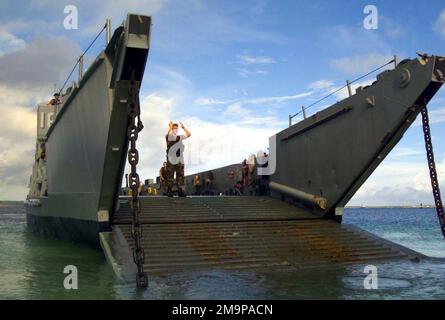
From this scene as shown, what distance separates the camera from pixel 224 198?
14.4 metres

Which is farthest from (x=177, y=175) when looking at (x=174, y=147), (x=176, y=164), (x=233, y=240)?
(x=233, y=240)

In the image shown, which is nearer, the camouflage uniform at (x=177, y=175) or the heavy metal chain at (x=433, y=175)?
the heavy metal chain at (x=433, y=175)

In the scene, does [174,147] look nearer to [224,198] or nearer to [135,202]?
[224,198]

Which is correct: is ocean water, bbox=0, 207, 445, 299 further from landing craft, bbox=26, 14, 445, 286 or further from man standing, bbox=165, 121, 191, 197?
man standing, bbox=165, 121, 191, 197

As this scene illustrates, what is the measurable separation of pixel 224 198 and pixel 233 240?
4.25 meters

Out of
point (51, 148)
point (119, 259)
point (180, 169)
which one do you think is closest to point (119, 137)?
point (119, 259)

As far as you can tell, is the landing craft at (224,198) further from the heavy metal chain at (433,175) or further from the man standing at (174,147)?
the man standing at (174,147)

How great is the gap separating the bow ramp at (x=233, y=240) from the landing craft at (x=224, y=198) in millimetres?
27

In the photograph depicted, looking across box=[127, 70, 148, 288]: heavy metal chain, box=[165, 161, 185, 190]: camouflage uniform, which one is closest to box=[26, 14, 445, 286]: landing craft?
box=[127, 70, 148, 288]: heavy metal chain

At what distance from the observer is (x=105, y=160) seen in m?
9.65

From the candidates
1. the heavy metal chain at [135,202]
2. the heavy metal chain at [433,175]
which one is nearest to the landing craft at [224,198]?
the heavy metal chain at [135,202]

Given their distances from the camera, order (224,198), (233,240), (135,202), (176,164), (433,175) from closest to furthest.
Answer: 1. (135,202)
2. (433,175)
3. (233,240)
4. (224,198)
5. (176,164)

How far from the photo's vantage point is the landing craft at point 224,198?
28.7 ft

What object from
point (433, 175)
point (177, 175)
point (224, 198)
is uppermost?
point (177, 175)
